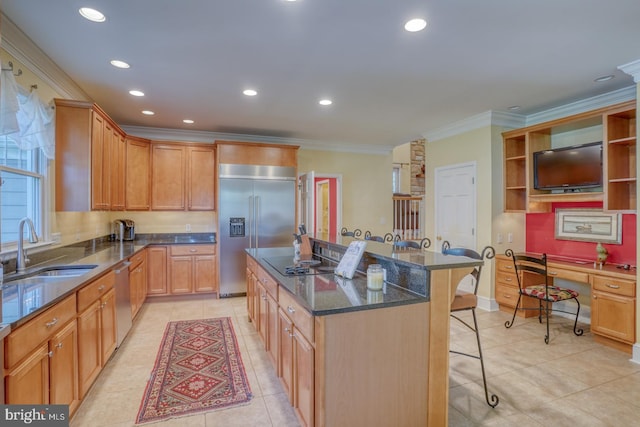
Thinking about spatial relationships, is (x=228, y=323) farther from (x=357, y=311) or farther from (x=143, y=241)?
(x=357, y=311)

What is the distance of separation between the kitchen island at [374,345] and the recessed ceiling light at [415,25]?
1.63 m

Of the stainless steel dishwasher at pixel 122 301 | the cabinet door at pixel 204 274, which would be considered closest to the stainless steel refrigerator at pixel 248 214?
the cabinet door at pixel 204 274

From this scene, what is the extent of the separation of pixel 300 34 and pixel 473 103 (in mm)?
2566

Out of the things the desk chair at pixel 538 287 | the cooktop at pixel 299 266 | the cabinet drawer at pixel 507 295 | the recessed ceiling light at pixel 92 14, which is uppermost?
the recessed ceiling light at pixel 92 14

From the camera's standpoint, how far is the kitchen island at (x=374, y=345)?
5.38 feet

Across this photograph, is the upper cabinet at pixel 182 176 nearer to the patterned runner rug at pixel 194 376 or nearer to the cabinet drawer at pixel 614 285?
the patterned runner rug at pixel 194 376

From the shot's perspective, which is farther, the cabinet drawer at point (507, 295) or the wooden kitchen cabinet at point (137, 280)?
the cabinet drawer at point (507, 295)

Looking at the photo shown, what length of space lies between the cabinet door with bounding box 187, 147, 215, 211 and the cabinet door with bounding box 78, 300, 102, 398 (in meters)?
2.84

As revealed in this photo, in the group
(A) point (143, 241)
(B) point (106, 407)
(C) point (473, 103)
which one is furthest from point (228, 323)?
(C) point (473, 103)

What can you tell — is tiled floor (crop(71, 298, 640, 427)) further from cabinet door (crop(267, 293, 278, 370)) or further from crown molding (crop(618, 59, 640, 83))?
crown molding (crop(618, 59, 640, 83))

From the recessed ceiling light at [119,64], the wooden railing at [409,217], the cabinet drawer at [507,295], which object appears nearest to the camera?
the recessed ceiling light at [119,64]

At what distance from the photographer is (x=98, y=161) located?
11.2 ft

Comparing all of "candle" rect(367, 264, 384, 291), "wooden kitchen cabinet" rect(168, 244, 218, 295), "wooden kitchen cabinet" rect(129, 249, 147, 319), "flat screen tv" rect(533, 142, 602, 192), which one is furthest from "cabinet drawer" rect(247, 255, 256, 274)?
"flat screen tv" rect(533, 142, 602, 192)

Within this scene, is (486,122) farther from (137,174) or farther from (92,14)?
(137,174)
